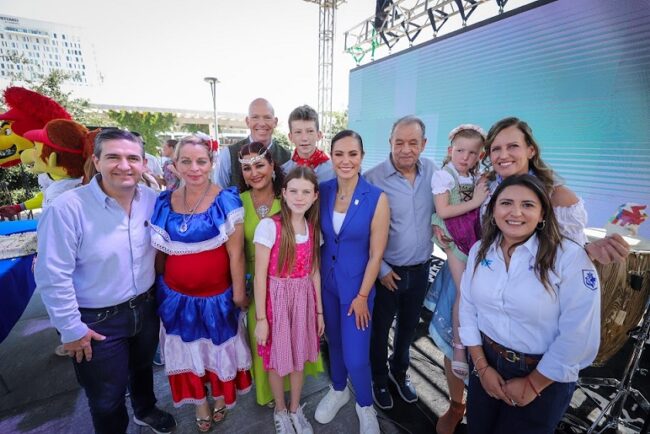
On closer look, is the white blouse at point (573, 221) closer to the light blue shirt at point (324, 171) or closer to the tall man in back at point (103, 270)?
the light blue shirt at point (324, 171)

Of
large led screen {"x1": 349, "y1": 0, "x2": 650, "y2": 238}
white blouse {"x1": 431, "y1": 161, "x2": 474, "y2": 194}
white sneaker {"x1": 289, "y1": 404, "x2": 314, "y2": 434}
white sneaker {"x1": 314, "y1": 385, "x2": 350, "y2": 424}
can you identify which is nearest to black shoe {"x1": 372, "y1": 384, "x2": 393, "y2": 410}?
white sneaker {"x1": 314, "y1": 385, "x2": 350, "y2": 424}

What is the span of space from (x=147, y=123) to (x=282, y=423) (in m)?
31.0

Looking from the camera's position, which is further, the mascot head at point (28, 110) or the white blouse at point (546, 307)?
the mascot head at point (28, 110)

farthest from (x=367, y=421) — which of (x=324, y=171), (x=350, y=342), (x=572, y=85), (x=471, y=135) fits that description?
(x=572, y=85)

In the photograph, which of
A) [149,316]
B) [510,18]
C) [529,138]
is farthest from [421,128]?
[510,18]

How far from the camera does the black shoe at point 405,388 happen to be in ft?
7.86

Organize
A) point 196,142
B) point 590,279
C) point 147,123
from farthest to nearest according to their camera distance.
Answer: point 147,123 → point 196,142 → point 590,279

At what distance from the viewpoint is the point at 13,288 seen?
230cm

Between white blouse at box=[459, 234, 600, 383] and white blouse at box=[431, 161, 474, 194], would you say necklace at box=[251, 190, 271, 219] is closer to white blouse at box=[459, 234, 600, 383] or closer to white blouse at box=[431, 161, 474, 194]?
white blouse at box=[431, 161, 474, 194]

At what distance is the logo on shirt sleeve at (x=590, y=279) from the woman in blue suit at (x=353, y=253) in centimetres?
102

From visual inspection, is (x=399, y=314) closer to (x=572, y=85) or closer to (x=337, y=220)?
(x=337, y=220)

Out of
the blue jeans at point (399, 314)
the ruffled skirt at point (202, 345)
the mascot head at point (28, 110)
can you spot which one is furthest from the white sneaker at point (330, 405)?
the mascot head at point (28, 110)

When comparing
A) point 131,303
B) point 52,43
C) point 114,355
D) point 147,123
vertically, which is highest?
point 52,43

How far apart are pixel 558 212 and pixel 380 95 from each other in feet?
28.5
